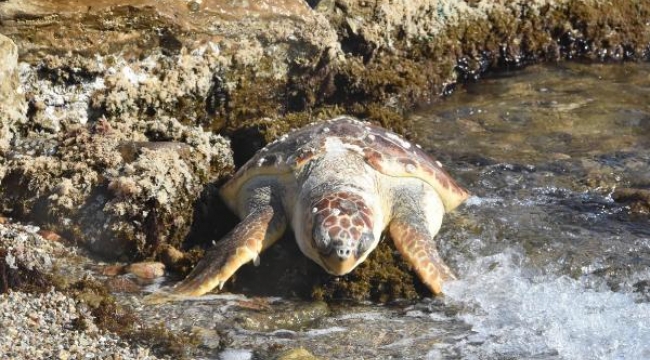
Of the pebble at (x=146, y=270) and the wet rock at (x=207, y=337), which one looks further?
the pebble at (x=146, y=270)

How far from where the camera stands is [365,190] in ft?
20.5

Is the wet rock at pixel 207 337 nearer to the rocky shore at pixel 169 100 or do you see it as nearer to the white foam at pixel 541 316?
the rocky shore at pixel 169 100

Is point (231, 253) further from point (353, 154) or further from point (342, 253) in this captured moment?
point (353, 154)

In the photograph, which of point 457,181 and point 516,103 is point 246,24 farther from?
point 516,103

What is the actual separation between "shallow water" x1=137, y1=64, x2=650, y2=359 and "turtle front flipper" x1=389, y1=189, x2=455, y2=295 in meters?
0.13

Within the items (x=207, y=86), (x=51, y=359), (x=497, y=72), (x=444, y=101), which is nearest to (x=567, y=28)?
(x=497, y=72)

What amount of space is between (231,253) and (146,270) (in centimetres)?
56

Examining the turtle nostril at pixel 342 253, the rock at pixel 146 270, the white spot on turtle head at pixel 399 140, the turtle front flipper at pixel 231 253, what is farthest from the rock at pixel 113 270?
the white spot on turtle head at pixel 399 140

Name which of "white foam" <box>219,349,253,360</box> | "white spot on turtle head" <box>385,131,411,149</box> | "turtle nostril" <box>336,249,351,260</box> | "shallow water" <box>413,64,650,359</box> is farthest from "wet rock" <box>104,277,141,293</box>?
"white spot on turtle head" <box>385,131,411,149</box>

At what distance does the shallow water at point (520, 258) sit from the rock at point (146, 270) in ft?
1.54

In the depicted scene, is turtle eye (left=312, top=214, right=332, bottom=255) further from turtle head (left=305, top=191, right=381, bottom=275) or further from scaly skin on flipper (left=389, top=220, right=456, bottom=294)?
scaly skin on flipper (left=389, top=220, right=456, bottom=294)

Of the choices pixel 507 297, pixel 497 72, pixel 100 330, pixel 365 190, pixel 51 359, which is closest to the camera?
pixel 51 359

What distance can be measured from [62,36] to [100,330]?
2.83 metres

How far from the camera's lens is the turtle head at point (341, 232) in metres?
5.62
